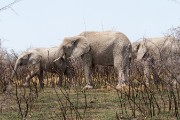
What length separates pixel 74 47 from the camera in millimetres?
14352

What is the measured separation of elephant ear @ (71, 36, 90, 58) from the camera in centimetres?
1383

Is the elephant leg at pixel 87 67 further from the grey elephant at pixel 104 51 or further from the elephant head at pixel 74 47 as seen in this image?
the elephant head at pixel 74 47

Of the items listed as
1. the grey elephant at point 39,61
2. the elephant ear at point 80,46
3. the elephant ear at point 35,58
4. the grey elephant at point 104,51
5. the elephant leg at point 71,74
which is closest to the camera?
the elephant leg at point 71,74

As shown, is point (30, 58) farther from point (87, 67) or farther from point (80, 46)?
point (87, 67)

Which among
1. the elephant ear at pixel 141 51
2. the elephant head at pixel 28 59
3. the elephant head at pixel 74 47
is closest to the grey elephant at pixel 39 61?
the elephant head at pixel 28 59

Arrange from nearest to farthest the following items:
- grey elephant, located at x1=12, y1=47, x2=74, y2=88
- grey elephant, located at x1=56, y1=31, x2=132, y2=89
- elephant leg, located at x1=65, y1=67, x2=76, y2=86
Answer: elephant leg, located at x1=65, y1=67, x2=76, y2=86 → grey elephant, located at x1=56, y1=31, x2=132, y2=89 → grey elephant, located at x1=12, y1=47, x2=74, y2=88

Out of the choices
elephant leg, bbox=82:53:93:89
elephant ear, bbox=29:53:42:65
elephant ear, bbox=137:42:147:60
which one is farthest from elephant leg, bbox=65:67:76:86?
elephant ear, bbox=137:42:147:60

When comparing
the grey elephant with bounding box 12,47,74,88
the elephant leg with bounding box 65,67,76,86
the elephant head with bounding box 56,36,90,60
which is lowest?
the elephant leg with bounding box 65,67,76,86

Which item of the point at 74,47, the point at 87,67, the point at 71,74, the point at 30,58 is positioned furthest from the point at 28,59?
the point at 87,67

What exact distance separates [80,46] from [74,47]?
0.48 meters

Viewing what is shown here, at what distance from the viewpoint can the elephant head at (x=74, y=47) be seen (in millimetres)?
13867

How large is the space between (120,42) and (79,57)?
1.34 meters

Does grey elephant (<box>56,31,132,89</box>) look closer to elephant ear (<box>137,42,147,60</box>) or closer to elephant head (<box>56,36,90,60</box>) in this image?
elephant head (<box>56,36,90,60</box>)

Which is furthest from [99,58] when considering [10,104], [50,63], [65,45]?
[10,104]
